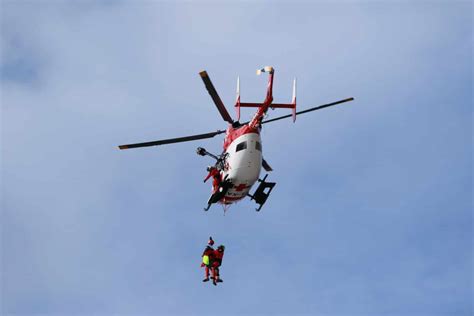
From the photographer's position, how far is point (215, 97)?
156ft

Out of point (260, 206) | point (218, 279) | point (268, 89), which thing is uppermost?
A: point (268, 89)

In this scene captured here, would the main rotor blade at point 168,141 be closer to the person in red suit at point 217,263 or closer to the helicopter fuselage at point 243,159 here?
the helicopter fuselage at point 243,159

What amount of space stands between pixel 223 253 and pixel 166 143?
881 cm

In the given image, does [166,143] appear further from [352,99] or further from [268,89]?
[352,99]

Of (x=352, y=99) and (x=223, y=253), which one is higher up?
(x=352, y=99)

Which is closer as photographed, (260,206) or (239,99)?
(239,99)

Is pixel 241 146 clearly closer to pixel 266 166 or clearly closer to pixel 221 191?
pixel 221 191

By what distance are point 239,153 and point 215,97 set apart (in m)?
4.42

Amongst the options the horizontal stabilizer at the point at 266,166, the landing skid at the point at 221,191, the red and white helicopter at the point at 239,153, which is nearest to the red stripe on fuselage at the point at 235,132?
the red and white helicopter at the point at 239,153

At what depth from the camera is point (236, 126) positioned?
52000 millimetres

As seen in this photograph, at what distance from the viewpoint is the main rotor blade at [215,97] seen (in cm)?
4537

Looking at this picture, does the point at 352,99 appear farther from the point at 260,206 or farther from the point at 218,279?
the point at 218,279

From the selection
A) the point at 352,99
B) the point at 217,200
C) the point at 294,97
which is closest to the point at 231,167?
the point at 217,200

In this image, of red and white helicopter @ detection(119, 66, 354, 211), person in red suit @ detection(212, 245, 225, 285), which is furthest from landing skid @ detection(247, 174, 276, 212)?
person in red suit @ detection(212, 245, 225, 285)
